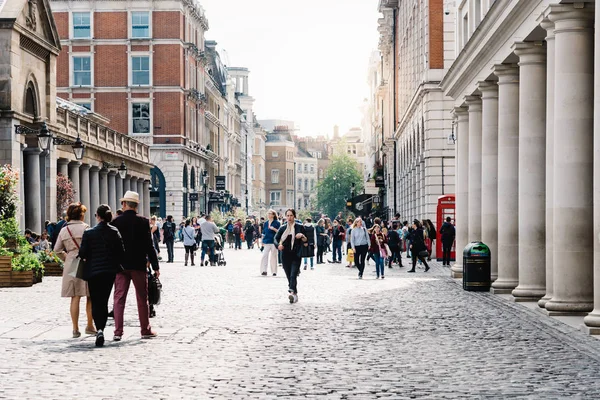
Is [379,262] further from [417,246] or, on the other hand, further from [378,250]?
[417,246]

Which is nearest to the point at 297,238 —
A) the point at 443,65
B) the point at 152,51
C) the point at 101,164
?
the point at 443,65

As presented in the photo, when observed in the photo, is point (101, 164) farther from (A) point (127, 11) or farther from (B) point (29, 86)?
(A) point (127, 11)

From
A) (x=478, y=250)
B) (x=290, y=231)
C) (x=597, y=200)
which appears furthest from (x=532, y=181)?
(x=597, y=200)

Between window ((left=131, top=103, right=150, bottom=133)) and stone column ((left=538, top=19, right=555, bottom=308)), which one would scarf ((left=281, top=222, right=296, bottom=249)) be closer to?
stone column ((left=538, top=19, right=555, bottom=308))

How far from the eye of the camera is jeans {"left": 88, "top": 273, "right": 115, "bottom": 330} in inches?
522

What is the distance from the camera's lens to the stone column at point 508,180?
22141 mm

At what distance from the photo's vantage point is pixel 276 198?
170000 mm

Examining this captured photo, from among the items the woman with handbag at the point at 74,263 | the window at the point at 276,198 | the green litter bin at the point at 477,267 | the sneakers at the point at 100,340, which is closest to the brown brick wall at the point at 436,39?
the green litter bin at the point at 477,267

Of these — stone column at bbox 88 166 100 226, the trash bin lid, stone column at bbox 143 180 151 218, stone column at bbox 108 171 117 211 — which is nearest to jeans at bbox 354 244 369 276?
the trash bin lid

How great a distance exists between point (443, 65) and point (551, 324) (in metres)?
29.9

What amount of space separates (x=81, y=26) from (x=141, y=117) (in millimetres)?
7072

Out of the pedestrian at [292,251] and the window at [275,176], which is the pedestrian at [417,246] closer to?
the pedestrian at [292,251]

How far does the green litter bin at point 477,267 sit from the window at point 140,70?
53674 millimetres

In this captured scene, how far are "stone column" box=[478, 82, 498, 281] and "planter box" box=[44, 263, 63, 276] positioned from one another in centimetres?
1061
